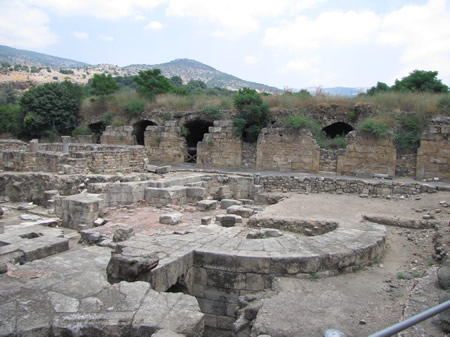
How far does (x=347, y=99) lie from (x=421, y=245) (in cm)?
1294

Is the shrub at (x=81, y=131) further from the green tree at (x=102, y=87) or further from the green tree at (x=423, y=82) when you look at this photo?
the green tree at (x=423, y=82)

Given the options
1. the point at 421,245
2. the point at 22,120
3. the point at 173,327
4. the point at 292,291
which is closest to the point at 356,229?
the point at 421,245

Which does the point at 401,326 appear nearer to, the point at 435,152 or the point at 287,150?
the point at 435,152

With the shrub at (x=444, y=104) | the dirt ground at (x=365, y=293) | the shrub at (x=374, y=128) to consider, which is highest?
the shrub at (x=444, y=104)

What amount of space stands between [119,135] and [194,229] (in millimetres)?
15531

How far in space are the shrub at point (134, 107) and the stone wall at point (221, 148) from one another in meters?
5.36

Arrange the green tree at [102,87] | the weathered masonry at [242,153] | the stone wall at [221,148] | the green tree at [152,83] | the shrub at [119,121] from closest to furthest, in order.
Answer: the weathered masonry at [242,153] < the stone wall at [221,148] < the shrub at [119,121] < the green tree at [102,87] < the green tree at [152,83]

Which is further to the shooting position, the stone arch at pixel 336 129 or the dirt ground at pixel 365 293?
the stone arch at pixel 336 129

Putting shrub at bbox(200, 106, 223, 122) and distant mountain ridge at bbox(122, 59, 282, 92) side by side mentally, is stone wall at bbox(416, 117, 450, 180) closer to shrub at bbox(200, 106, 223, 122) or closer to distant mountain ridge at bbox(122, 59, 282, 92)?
shrub at bbox(200, 106, 223, 122)

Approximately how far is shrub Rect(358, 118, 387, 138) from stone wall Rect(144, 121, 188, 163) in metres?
9.54

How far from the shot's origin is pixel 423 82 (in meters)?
23.2

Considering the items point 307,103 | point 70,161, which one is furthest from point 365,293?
point 307,103

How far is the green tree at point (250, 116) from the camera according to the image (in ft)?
60.5

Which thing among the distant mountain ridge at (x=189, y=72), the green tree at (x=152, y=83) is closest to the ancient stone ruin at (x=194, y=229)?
the green tree at (x=152, y=83)
